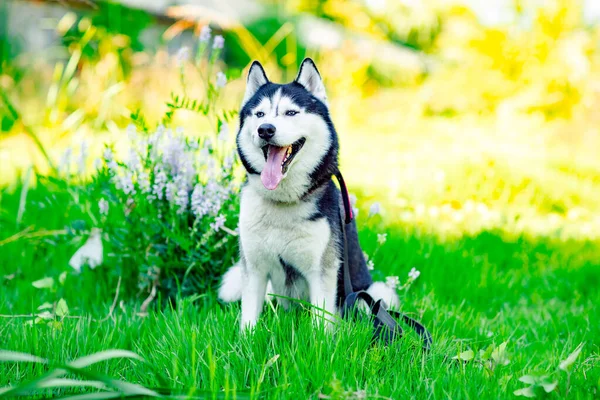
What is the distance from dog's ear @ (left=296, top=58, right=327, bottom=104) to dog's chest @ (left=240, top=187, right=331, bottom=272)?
55cm

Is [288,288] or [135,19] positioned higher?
[135,19]

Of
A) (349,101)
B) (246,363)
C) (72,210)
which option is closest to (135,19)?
(349,101)

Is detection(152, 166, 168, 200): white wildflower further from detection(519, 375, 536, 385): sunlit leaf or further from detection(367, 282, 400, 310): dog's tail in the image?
detection(519, 375, 536, 385): sunlit leaf

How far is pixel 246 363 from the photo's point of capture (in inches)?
78.9

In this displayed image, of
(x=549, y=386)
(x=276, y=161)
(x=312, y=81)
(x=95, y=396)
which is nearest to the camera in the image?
(x=95, y=396)

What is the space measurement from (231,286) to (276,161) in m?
0.84

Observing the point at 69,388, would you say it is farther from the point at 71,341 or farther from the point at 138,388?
the point at 138,388

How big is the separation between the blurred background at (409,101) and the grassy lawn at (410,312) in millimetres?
52

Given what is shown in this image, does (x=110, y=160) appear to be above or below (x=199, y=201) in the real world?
above

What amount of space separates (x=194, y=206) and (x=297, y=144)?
0.76 m

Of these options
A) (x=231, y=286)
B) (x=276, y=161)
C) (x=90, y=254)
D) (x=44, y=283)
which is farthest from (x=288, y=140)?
(x=44, y=283)

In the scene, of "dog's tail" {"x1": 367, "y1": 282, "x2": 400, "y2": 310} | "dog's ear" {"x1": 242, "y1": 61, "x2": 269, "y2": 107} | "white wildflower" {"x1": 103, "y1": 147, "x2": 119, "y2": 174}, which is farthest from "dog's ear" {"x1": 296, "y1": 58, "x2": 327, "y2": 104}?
"white wildflower" {"x1": 103, "y1": 147, "x2": 119, "y2": 174}

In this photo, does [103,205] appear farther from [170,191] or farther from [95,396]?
[95,396]

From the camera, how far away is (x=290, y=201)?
7.80ft
